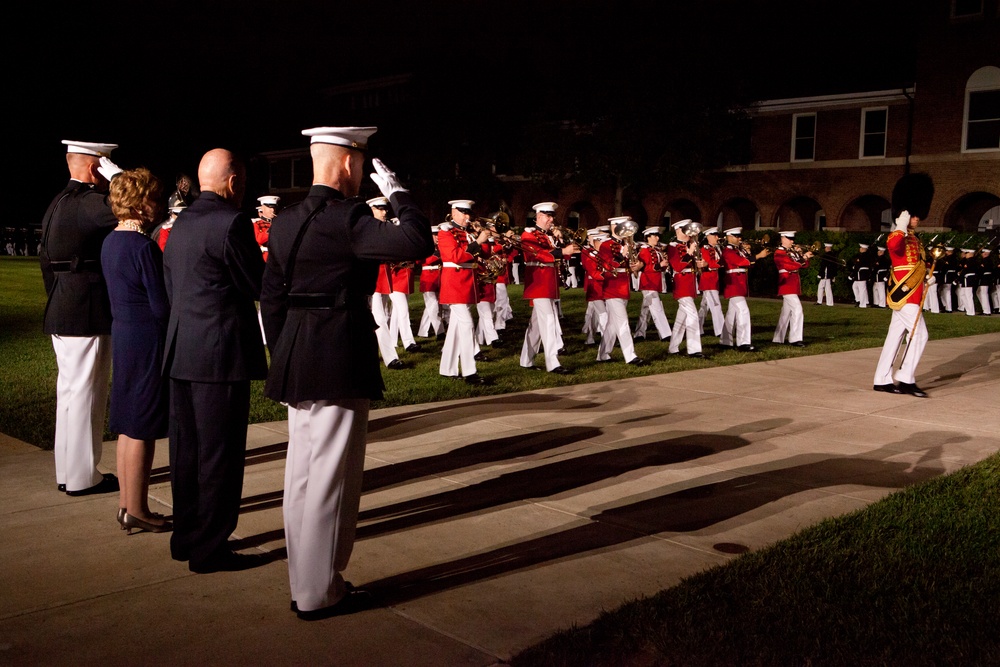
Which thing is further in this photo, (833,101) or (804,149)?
(804,149)

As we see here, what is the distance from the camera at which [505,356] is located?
13773mm

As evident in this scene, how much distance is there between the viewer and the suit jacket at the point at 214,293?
177 inches

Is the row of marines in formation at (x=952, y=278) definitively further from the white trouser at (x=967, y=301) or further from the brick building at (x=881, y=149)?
the brick building at (x=881, y=149)

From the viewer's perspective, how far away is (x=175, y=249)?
181 inches

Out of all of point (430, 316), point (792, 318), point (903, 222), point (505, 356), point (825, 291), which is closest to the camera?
point (903, 222)

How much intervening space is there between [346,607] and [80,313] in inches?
111

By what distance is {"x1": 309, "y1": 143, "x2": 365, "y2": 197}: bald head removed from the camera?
4.12 meters

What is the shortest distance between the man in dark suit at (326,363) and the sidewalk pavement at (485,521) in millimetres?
305

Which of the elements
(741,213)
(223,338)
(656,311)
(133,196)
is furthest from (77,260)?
(741,213)

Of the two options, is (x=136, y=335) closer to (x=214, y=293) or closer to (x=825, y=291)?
(x=214, y=293)

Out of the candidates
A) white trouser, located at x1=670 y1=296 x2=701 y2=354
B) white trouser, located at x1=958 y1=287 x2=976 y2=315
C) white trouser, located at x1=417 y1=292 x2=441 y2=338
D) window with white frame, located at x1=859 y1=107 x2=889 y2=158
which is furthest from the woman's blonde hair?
window with white frame, located at x1=859 y1=107 x2=889 y2=158

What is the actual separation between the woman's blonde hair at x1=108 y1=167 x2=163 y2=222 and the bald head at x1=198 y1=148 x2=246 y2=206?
0.61m

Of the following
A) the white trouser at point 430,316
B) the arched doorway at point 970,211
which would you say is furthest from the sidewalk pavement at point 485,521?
the arched doorway at point 970,211

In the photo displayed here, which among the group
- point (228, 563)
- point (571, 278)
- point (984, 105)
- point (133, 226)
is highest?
point (984, 105)
